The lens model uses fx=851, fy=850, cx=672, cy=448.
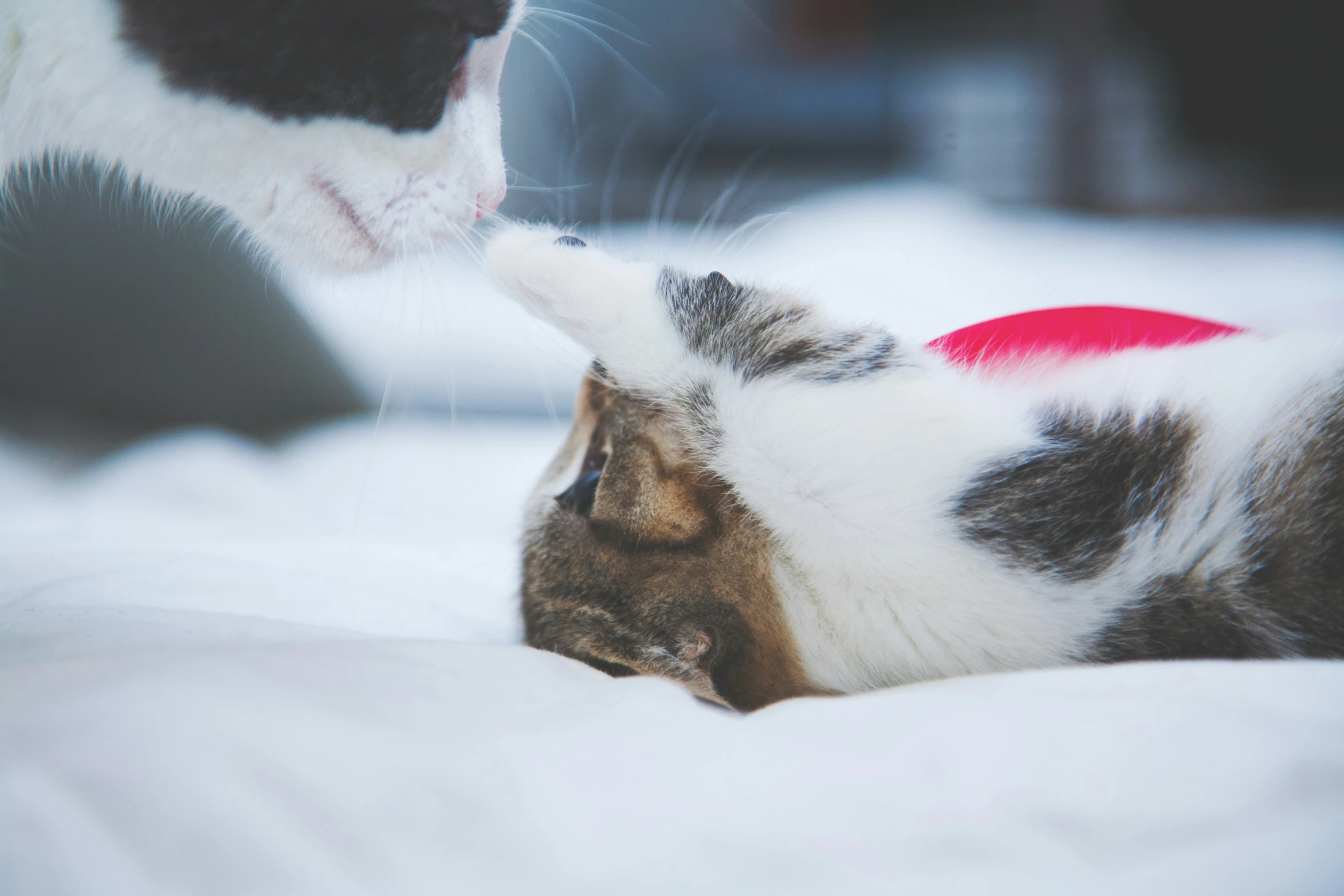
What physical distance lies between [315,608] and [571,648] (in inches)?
8.6

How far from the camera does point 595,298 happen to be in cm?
56

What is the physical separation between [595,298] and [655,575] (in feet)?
0.61

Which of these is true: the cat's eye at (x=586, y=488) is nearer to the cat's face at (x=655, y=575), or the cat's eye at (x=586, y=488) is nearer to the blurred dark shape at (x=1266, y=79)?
the cat's face at (x=655, y=575)

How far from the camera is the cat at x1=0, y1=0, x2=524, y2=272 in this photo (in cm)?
48

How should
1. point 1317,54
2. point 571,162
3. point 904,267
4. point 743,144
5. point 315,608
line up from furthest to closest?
point 743,144
point 1317,54
point 571,162
point 904,267
point 315,608

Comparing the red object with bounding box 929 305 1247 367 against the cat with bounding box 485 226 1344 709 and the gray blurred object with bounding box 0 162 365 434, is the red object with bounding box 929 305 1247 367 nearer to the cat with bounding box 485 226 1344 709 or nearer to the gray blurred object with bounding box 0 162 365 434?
the cat with bounding box 485 226 1344 709

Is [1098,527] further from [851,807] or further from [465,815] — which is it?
[465,815]

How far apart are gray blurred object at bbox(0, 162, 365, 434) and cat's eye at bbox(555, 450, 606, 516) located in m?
0.51

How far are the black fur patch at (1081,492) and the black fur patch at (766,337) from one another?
4.3 inches

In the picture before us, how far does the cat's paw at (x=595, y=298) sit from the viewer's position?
1.84 feet

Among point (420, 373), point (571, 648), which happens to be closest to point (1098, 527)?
point (571, 648)

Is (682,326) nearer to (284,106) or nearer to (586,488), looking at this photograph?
(586,488)

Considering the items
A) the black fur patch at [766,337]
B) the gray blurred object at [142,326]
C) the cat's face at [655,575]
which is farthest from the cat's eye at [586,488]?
the gray blurred object at [142,326]

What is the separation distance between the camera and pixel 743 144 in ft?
6.91
